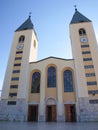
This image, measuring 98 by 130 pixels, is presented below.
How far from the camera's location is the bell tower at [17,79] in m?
18.8

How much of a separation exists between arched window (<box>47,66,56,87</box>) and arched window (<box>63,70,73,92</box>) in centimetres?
181

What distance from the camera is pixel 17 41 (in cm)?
2569

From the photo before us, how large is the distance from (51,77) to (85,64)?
6.06m

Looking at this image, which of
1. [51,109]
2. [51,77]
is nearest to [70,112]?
[51,109]

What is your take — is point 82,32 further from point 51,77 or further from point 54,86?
point 54,86

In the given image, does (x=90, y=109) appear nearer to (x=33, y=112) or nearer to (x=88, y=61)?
(x=88, y=61)

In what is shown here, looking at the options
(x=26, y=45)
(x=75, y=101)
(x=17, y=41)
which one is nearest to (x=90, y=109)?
(x=75, y=101)

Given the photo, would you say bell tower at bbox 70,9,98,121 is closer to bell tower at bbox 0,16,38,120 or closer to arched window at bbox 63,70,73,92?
arched window at bbox 63,70,73,92

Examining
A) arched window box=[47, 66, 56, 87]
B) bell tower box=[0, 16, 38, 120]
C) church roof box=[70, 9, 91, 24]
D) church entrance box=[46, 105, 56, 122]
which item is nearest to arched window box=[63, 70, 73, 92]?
arched window box=[47, 66, 56, 87]

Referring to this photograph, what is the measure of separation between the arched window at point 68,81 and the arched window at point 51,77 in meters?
1.81

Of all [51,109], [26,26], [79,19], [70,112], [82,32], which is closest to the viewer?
[70,112]

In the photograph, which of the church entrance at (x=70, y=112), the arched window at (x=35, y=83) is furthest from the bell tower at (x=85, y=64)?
the arched window at (x=35, y=83)

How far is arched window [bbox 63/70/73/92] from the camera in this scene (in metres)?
19.7

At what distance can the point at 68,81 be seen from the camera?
2030 cm
